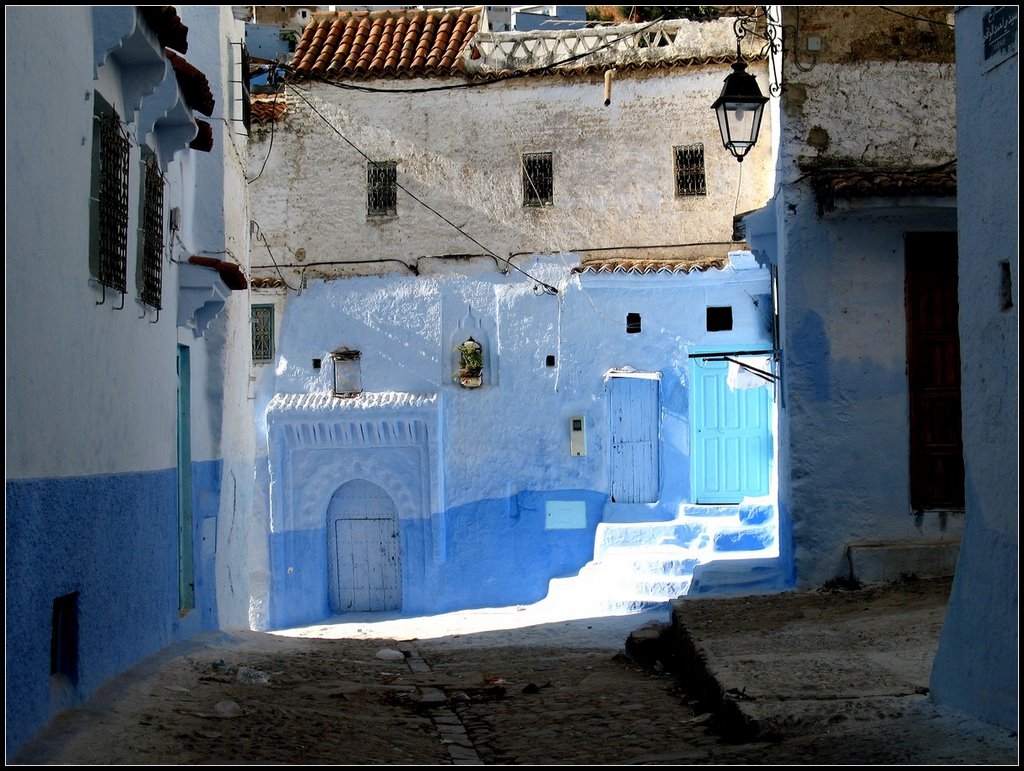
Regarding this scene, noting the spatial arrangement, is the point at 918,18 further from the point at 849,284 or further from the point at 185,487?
the point at 185,487

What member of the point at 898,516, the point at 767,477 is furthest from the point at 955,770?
the point at 767,477

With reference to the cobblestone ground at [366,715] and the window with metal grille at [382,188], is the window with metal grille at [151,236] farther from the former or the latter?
the window with metal grille at [382,188]

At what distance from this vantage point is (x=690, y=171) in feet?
62.5

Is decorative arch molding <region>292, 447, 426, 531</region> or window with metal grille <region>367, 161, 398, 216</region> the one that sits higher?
window with metal grille <region>367, 161, 398, 216</region>

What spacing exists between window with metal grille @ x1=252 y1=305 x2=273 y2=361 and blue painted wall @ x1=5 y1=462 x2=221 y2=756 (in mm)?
9623

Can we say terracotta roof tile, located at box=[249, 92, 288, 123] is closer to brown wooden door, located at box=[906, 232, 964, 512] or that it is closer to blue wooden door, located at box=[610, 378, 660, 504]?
blue wooden door, located at box=[610, 378, 660, 504]

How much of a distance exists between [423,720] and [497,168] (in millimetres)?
12952

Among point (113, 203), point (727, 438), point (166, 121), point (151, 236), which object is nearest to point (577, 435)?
point (727, 438)

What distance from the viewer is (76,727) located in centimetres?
590

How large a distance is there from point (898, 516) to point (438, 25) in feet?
41.6

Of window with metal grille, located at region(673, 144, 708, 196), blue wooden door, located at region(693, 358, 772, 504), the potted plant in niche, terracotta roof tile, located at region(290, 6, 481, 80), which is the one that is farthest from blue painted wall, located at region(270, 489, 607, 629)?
terracotta roof tile, located at region(290, 6, 481, 80)

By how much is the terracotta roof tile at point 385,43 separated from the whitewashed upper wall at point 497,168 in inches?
13.1

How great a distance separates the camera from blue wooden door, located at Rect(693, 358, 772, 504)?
Answer: 17828 mm

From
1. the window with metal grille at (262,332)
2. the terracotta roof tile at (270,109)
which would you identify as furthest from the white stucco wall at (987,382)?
the terracotta roof tile at (270,109)
